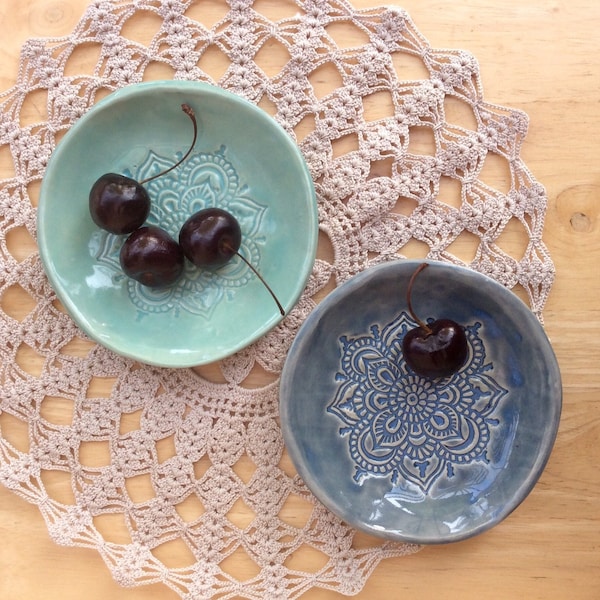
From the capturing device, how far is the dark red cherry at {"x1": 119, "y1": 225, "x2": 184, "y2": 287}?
788 mm

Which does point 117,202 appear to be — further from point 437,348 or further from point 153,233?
point 437,348

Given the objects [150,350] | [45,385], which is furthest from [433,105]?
[45,385]

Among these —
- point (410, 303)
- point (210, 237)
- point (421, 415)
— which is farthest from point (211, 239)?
point (421, 415)

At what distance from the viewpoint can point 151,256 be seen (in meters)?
0.79

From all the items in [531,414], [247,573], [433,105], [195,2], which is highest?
[195,2]

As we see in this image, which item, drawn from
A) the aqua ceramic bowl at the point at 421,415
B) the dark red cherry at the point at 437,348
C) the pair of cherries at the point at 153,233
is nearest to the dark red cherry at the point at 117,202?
the pair of cherries at the point at 153,233

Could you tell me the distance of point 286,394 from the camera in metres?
0.78

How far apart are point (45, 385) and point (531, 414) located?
65 cm

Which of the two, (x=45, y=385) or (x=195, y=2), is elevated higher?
(x=195, y=2)

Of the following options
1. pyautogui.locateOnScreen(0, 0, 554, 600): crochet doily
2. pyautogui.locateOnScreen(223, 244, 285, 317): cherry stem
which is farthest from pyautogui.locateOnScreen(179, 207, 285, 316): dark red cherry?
pyautogui.locateOnScreen(0, 0, 554, 600): crochet doily

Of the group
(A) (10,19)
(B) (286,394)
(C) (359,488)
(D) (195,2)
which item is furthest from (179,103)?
(C) (359,488)

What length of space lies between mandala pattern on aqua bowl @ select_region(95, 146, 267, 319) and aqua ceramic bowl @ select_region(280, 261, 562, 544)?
15cm

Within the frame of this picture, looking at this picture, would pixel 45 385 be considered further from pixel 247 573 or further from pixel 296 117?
pixel 296 117

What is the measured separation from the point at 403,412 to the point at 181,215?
1.31 ft
